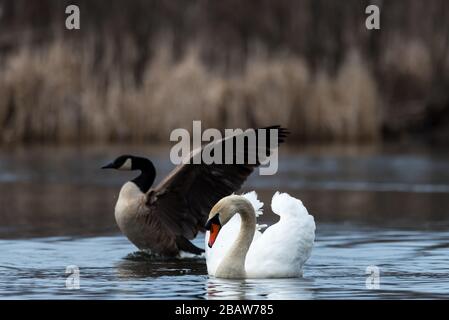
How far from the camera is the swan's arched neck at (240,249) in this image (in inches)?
401

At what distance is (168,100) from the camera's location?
29047 mm

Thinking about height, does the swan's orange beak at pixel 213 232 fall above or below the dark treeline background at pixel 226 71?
below

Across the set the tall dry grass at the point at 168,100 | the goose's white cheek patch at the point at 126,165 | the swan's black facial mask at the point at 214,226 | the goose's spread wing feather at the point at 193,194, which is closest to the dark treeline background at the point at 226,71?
the tall dry grass at the point at 168,100

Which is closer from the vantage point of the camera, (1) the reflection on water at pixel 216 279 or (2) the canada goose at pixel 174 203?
(1) the reflection on water at pixel 216 279

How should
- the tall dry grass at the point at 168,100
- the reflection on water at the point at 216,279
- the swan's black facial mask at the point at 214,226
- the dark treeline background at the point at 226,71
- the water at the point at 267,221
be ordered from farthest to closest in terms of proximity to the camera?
1. the dark treeline background at the point at 226,71
2. the tall dry grass at the point at 168,100
3. the swan's black facial mask at the point at 214,226
4. the water at the point at 267,221
5. the reflection on water at the point at 216,279

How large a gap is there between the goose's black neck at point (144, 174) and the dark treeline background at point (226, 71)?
15897 mm

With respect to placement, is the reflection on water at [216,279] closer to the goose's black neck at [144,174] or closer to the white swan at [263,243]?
the white swan at [263,243]

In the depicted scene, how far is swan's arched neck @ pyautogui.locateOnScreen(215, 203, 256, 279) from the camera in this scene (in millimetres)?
10188

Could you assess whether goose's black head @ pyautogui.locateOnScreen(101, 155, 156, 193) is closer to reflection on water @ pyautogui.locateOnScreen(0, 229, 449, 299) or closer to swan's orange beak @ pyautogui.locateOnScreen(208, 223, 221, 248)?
reflection on water @ pyautogui.locateOnScreen(0, 229, 449, 299)

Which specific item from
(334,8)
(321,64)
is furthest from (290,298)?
(334,8)

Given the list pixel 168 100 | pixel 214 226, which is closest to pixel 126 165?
pixel 214 226

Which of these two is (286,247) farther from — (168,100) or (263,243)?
(168,100)

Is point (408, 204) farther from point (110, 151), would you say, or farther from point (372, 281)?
point (110, 151)

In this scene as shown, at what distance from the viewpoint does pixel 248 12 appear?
40.2 meters
